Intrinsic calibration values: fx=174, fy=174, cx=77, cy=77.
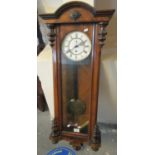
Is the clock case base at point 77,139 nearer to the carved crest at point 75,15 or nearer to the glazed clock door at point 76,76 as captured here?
the glazed clock door at point 76,76

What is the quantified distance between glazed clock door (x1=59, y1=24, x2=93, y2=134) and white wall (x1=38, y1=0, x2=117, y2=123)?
146 mm

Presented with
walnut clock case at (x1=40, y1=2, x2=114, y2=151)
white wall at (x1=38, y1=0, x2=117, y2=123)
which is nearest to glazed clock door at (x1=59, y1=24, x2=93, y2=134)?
walnut clock case at (x1=40, y1=2, x2=114, y2=151)

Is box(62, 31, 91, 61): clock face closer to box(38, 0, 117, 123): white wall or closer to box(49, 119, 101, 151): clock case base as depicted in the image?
box(38, 0, 117, 123): white wall

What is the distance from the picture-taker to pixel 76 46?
3.47 feet

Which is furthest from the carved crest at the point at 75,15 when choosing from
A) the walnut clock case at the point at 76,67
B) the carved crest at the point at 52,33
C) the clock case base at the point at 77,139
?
the clock case base at the point at 77,139

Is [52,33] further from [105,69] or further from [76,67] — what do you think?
[105,69]

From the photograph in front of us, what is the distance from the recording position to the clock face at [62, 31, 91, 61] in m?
1.04

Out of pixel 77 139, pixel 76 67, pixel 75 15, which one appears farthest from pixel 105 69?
pixel 77 139

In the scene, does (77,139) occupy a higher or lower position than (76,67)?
lower

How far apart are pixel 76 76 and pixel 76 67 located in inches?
2.3

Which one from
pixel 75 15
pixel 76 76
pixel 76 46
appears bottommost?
pixel 76 76

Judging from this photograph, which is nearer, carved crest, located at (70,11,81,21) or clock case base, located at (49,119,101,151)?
carved crest, located at (70,11,81,21)
